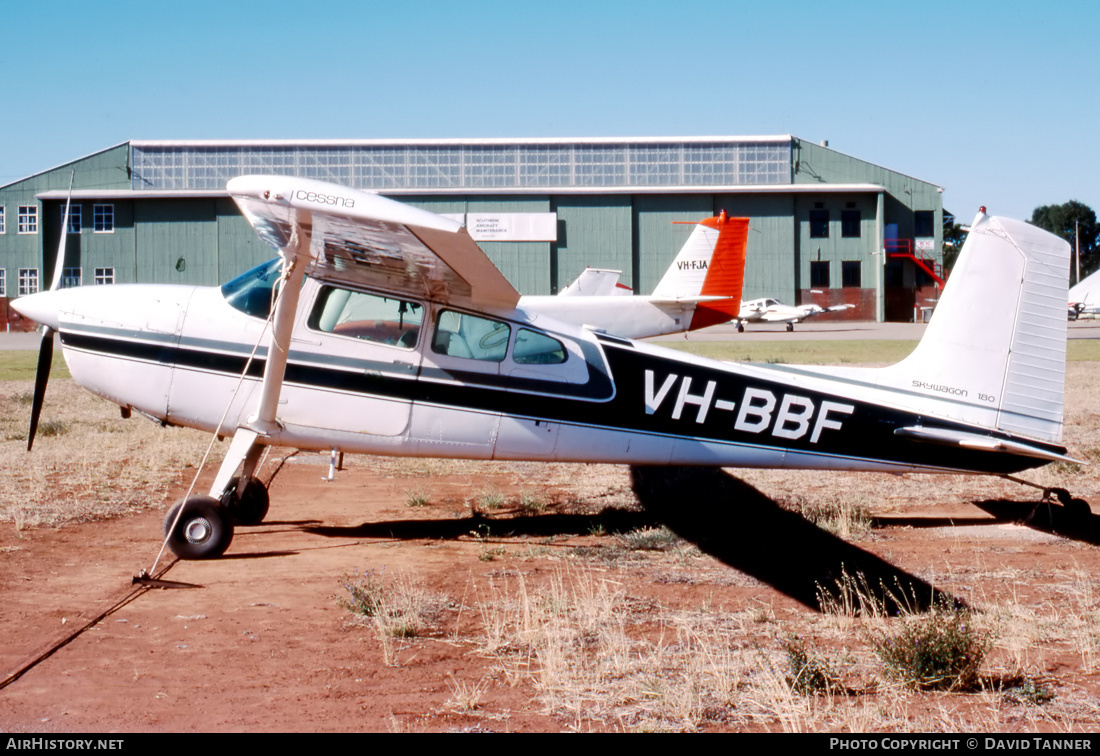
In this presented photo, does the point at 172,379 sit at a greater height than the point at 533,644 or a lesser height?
greater

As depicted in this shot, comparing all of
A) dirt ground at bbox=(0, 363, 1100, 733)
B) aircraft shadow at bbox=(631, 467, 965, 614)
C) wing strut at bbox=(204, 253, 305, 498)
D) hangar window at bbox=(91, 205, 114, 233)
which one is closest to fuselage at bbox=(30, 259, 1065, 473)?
wing strut at bbox=(204, 253, 305, 498)

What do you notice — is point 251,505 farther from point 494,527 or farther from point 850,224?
point 850,224

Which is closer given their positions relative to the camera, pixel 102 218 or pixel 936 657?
pixel 936 657

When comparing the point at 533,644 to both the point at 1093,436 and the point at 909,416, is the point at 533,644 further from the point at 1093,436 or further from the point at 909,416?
the point at 1093,436

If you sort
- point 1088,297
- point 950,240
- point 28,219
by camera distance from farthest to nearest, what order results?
point 950,240
point 1088,297
point 28,219

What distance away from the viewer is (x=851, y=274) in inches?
2366

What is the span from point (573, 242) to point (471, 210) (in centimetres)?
618

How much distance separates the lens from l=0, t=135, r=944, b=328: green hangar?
181 ft

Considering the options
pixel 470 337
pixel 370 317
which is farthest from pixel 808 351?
pixel 370 317

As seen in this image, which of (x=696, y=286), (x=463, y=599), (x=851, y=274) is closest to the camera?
(x=463, y=599)

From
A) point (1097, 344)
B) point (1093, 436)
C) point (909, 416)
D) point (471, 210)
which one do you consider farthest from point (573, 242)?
point (909, 416)

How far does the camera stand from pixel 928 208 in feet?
200

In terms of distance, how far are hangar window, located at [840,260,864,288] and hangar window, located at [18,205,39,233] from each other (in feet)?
158

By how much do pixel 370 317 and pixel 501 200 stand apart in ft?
160
